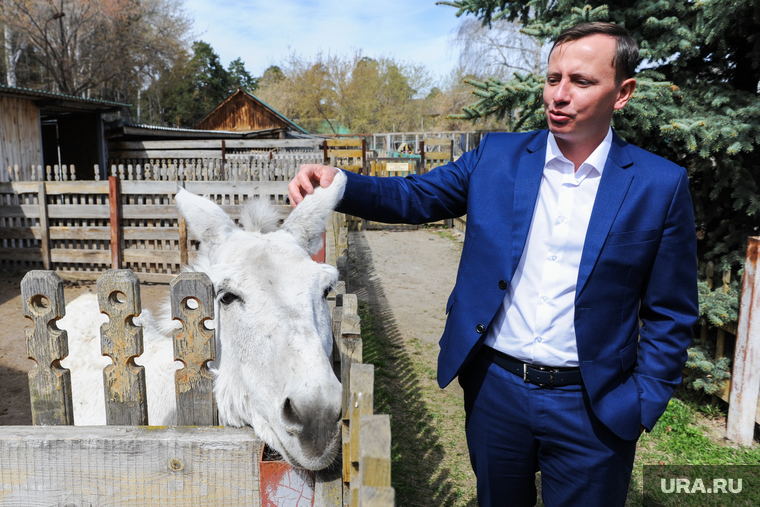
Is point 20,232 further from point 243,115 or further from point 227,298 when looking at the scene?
point 243,115

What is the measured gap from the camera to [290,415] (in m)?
1.61

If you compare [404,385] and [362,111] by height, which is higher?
[362,111]

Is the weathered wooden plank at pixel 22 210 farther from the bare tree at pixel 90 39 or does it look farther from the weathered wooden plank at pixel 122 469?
the bare tree at pixel 90 39

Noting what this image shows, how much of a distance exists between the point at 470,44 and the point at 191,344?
113 feet

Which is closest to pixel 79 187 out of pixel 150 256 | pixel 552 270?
pixel 150 256

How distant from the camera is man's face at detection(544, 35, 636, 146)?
1.78m

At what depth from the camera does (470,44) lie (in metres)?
32.3

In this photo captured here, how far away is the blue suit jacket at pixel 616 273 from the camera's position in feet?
5.85

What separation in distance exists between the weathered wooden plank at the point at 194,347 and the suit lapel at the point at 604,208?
4.45ft

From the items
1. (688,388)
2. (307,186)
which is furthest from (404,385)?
(307,186)

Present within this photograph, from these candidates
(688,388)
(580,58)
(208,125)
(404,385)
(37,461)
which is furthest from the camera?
(208,125)

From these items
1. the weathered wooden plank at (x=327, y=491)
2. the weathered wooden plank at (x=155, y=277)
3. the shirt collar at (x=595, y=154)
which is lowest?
the weathered wooden plank at (x=155, y=277)

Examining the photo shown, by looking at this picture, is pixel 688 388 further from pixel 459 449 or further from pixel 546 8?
pixel 546 8

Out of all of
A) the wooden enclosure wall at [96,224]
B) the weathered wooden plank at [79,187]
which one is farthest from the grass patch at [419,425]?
the weathered wooden plank at [79,187]
